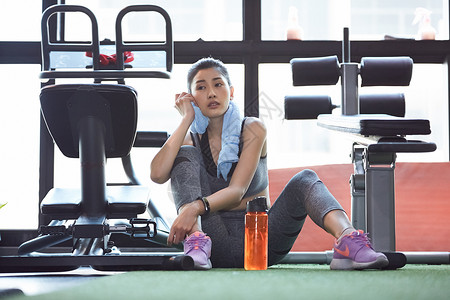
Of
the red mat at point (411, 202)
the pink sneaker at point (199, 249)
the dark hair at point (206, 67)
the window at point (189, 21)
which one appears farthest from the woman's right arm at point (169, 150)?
the window at point (189, 21)

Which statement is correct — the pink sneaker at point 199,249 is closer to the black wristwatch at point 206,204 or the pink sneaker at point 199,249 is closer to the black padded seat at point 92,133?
the black wristwatch at point 206,204

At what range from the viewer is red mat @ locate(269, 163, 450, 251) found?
9.47 ft

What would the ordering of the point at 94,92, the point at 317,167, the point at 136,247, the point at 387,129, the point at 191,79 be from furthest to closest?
1. the point at 136,247
2. the point at 317,167
3. the point at 191,79
4. the point at 94,92
5. the point at 387,129

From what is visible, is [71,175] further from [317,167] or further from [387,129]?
[387,129]

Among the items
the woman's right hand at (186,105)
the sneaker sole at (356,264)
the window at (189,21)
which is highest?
the window at (189,21)

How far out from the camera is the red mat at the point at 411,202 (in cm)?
289

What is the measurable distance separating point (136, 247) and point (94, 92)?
153 centimetres

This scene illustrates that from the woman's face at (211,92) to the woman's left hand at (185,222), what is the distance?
414mm

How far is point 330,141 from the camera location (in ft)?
11.6

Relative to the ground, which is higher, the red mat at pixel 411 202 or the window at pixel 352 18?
the window at pixel 352 18

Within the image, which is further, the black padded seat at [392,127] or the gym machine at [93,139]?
the gym machine at [93,139]

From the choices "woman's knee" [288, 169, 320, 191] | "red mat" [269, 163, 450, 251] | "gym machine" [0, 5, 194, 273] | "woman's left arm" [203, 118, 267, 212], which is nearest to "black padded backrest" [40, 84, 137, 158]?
"gym machine" [0, 5, 194, 273]

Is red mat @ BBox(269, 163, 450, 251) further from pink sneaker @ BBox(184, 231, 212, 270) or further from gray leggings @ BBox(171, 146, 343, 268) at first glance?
pink sneaker @ BBox(184, 231, 212, 270)

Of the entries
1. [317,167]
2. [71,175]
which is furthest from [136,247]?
[317,167]
